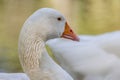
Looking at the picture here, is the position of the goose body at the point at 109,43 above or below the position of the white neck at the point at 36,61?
below

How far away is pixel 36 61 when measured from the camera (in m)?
4.09

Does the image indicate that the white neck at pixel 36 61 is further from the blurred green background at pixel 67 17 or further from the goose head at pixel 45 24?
the blurred green background at pixel 67 17

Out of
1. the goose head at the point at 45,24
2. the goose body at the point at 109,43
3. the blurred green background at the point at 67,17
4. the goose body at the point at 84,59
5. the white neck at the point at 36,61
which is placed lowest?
the blurred green background at the point at 67,17

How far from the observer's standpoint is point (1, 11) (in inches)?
505

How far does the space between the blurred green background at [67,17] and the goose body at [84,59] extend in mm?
1605

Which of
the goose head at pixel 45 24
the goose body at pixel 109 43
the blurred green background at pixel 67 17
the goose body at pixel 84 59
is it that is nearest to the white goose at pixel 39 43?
the goose head at pixel 45 24

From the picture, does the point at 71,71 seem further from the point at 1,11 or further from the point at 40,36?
the point at 1,11

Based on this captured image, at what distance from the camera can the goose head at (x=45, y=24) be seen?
159 inches

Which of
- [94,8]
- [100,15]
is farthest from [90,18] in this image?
[94,8]

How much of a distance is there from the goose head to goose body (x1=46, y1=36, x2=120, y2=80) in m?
1.02

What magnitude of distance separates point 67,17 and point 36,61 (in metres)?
8.07

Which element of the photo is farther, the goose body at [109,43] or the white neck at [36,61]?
the goose body at [109,43]

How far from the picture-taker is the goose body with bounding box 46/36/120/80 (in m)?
5.24

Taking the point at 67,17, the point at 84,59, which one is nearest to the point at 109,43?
the point at 84,59
